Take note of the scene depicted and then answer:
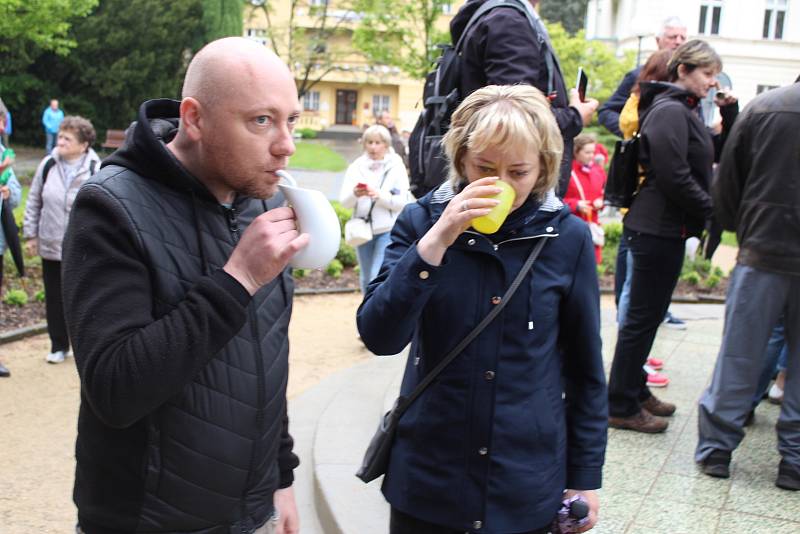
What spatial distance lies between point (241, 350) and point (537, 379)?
85 centimetres

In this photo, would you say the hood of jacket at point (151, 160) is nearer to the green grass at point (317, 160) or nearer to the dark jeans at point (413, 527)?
the dark jeans at point (413, 527)

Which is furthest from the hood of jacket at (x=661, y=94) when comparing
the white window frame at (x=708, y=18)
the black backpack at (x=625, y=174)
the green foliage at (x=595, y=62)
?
the green foliage at (x=595, y=62)

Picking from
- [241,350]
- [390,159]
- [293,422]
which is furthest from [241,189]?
[390,159]

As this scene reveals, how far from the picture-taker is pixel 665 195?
4.64 metres

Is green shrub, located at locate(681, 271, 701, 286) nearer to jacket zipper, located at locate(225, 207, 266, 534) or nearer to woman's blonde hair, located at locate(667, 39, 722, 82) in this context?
woman's blonde hair, located at locate(667, 39, 722, 82)

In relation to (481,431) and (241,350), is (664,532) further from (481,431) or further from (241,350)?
(241,350)

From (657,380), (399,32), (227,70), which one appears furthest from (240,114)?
(399,32)

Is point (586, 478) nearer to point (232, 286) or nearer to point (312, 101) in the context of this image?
point (232, 286)

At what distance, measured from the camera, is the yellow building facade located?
161 feet

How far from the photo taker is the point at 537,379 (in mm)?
2344

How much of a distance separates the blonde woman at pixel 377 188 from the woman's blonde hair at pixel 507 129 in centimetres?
505

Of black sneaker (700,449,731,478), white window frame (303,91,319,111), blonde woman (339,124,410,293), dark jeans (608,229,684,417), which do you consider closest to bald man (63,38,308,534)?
black sneaker (700,449,731,478)

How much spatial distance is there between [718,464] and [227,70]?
3.48 metres

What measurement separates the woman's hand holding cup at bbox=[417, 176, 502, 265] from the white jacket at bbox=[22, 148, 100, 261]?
205 inches
